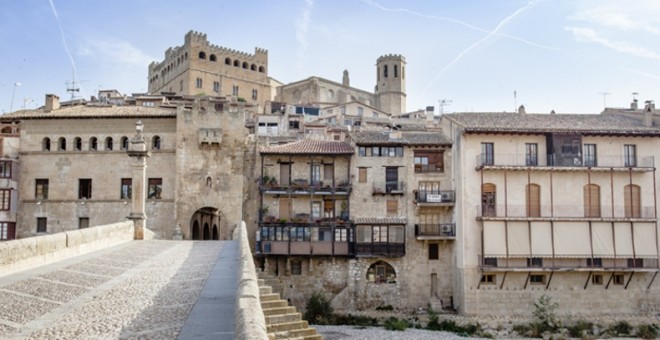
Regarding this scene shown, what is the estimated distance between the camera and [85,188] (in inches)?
1491

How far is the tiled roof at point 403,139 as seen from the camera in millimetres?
37875

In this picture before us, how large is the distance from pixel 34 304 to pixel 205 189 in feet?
86.2

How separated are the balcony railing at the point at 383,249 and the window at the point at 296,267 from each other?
3.42 metres

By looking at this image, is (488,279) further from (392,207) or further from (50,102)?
(50,102)

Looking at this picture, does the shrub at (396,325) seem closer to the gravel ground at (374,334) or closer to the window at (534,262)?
the gravel ground at (374,334)

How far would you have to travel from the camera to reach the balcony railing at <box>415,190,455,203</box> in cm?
3719

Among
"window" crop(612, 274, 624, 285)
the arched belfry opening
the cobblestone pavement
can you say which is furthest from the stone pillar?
"window" crop(612, 274, 624, 285)

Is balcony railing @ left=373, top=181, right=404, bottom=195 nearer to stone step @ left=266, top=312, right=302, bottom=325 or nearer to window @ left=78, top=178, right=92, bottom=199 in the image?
window @ left=78, top=178, right=92, bottom=199

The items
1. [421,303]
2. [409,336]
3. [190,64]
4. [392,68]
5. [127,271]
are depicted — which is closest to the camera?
[127,271]

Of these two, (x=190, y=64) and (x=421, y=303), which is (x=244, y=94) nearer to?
(x=190, y=64)

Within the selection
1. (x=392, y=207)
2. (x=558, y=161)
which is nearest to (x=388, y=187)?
(x=392, y=207)

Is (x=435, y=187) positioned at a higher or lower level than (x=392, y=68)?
lower

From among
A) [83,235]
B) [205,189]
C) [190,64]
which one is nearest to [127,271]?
[83,235]

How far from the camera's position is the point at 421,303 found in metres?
37.2
